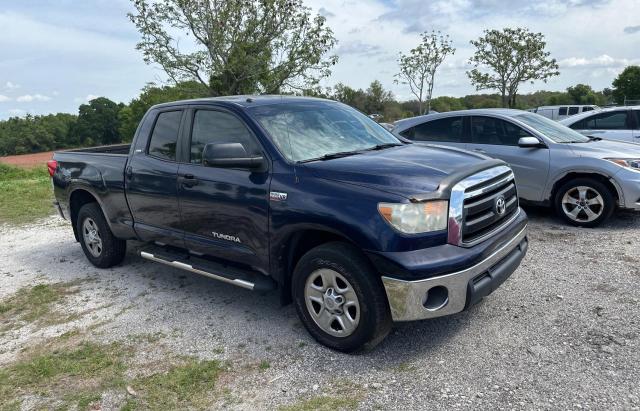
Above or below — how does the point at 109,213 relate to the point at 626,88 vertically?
below

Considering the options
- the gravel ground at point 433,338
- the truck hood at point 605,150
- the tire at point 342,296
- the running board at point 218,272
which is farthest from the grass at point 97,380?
the truck hood at point 605,150

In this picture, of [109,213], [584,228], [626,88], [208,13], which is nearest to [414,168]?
[109,213]

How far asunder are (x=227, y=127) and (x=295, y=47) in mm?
18647

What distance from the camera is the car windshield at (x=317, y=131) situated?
3.87m

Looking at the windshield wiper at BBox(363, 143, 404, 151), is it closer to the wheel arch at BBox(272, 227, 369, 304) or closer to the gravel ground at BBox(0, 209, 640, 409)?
the wheel arch at BBox(272, 227, 369, 304)

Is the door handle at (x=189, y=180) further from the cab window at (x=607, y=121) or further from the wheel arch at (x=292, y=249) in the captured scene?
the cab window at (x=607, y=121)

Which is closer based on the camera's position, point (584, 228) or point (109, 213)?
point (109, 213)

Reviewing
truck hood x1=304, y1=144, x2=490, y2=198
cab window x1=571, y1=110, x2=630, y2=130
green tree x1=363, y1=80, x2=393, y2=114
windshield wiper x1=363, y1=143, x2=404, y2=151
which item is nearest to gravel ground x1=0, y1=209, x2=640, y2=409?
truck hood x1=304, y1=144, x2=490, y2=198

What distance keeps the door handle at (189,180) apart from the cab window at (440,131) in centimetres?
456

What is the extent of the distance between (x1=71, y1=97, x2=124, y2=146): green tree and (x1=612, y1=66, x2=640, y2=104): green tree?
60.6 metres

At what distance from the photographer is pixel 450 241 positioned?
3184mm

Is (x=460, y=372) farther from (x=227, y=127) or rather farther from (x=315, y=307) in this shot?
(x=227, y=127)

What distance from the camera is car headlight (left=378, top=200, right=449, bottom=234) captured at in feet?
10.1

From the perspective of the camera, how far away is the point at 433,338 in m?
3.65
